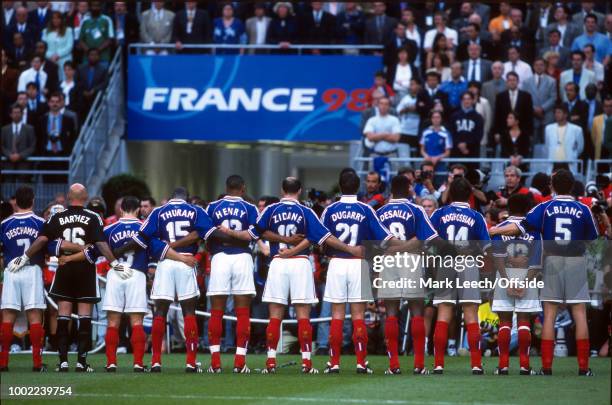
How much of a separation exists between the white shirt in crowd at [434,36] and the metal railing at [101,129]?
6.06m

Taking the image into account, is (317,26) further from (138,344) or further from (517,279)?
(138,344)

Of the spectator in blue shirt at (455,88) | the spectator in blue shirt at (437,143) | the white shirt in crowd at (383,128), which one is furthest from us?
the spectator in blue shirt at (455,88)

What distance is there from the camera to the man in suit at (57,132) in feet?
78.4

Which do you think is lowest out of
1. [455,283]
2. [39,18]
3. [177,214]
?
[455,283]

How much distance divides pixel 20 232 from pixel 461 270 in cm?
535

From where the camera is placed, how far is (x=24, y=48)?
2597 cm

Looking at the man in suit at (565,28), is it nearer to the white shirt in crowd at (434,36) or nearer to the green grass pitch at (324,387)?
the white shirt in crowd at (434,36)

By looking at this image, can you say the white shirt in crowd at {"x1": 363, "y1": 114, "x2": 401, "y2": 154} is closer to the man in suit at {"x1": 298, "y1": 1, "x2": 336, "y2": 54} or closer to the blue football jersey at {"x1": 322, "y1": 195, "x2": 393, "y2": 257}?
the man in suit at {"x1": 298, "y1": 1, "x2": 336, "y2": 54}

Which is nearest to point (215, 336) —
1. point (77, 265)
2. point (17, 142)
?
point (77, 265)

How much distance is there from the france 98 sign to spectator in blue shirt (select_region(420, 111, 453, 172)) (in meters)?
3.30

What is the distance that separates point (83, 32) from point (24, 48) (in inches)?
55.7

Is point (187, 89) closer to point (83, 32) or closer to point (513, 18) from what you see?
point (83, 32)

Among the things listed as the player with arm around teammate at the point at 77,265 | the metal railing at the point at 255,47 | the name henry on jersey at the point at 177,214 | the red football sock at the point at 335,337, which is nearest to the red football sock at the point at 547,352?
the red football sock at the point at 335,337

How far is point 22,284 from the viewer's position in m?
15.5
